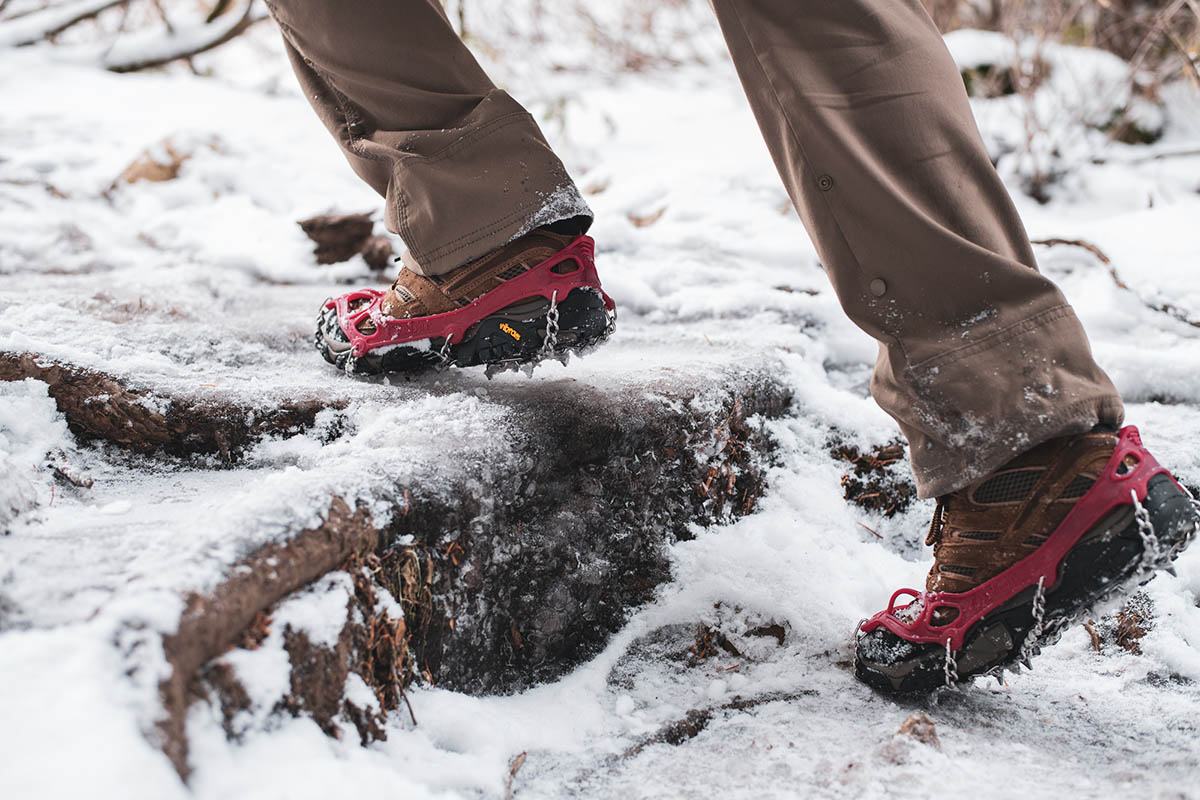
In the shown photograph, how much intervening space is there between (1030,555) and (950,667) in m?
0.21

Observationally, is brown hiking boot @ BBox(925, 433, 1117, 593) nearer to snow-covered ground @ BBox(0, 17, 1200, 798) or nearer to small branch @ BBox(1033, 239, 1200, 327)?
snow-covered ground @ BBox(0, 17, 1200, 798)

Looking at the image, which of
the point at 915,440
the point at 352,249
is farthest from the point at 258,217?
the point at 915,440

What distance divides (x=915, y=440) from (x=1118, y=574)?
306 millimetres

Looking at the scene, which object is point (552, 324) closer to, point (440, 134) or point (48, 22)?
point (440, 134)

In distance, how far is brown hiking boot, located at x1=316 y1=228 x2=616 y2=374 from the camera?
153 cm

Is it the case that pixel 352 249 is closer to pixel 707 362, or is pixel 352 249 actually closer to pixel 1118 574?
pixel 707 362

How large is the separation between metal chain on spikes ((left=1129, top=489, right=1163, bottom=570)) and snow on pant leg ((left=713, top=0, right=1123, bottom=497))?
118 mm

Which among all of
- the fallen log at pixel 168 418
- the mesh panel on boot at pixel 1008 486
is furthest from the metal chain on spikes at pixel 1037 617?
the fallen log at pixel 168 418

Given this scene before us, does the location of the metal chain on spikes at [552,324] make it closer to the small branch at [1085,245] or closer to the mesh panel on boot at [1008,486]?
the mesh panel on boot at [1008,486]

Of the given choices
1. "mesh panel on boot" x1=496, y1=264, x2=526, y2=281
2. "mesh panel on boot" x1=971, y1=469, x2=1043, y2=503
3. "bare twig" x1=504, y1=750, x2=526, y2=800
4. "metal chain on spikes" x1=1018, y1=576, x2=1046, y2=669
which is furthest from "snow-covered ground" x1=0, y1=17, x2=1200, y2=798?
"mesh panel on boot" x1=971, y1=469, x2=1043, y2=503

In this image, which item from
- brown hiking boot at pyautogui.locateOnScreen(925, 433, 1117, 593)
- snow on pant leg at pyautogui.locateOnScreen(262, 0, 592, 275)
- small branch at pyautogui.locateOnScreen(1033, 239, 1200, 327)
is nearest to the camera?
brown hiking boot at pyautogui.locateOnScreen(925, 433, 1117, 593)

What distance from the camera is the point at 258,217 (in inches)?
134

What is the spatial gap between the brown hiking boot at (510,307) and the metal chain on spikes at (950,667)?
0.76 m

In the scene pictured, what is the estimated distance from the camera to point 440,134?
152 cm
